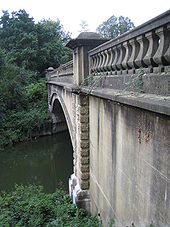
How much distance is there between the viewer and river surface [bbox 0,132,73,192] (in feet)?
33.7

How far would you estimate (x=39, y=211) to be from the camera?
5.63 m

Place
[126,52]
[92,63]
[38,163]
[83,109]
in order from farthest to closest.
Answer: [38,163]
[83,109]
[92,63]
[126,52]

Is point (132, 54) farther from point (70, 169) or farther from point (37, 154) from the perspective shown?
point (37, 154)

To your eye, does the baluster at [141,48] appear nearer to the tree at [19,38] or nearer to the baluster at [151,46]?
the baluster at [151,46]

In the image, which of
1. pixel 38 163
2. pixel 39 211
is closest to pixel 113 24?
pixel 38 163

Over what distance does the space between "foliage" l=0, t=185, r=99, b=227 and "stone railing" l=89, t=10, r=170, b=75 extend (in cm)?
299

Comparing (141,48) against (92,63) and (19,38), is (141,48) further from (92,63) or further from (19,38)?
(19,38)

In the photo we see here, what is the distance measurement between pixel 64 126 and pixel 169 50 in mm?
16676

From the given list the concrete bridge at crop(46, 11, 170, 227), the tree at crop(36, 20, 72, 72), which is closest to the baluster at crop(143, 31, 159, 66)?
the concrete bridge at crop(46, 11, 170, 227)

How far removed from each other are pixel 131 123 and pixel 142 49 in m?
0.87

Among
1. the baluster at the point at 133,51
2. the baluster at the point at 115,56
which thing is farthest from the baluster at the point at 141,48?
the baluster at the point at 115,56

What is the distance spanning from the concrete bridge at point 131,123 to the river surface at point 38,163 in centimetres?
571

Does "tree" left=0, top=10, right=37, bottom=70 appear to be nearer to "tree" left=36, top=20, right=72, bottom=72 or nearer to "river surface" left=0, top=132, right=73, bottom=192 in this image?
"tree" left=36, top=20, right=72, bottom=72

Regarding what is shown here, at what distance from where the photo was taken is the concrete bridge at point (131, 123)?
225cm
